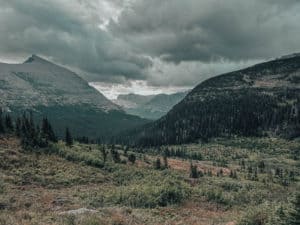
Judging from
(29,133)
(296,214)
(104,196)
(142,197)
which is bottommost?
(104,196)

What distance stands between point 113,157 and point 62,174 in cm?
3310

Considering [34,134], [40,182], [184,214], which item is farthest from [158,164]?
[184,214]

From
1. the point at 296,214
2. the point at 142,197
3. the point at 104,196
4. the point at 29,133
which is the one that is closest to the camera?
the point at 296,214

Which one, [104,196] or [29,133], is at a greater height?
[29,133]

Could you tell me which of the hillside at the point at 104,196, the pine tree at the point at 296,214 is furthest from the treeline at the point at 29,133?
the pine tree at the point at 296,214

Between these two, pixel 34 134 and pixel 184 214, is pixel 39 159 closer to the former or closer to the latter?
pixel 34 134

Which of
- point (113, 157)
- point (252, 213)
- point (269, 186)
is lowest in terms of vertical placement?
point (269, 186)

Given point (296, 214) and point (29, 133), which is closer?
point (296, 214)

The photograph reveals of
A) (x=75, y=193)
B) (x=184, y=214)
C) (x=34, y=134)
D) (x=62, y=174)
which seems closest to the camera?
(x=184, y=214)

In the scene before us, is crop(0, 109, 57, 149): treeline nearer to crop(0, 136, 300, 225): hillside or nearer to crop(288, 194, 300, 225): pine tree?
crop(0, 136, 300, 225): hillside

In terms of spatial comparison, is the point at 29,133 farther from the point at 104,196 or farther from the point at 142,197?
the point at 142,197

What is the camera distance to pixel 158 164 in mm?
116250

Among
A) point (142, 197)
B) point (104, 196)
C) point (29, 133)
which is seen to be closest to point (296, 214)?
point (142, 197)

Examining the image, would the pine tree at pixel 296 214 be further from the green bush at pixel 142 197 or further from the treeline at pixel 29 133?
the treeline at pixel 29 133
